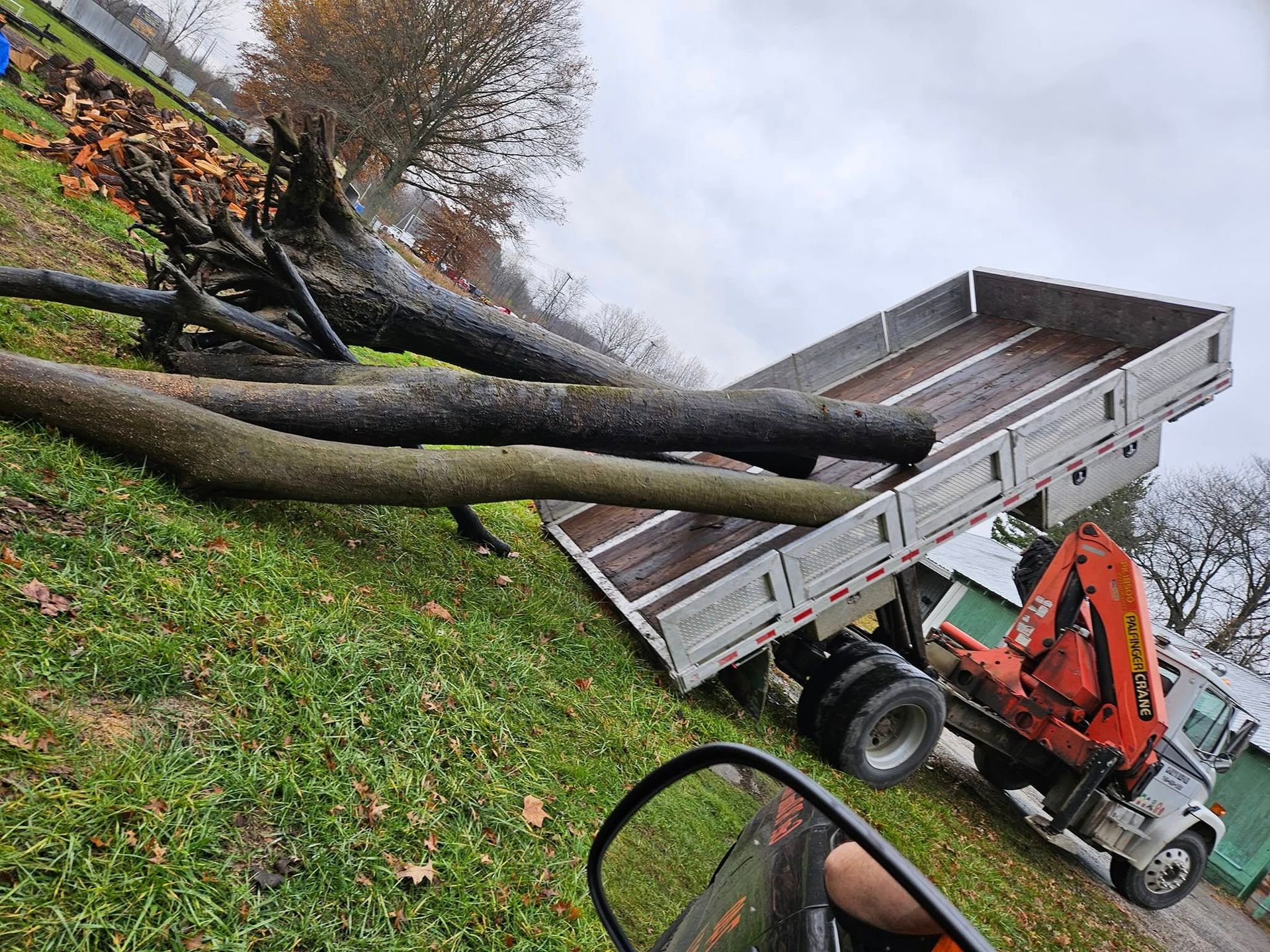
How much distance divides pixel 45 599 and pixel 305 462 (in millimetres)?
1385

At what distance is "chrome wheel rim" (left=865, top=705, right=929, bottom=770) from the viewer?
5.55 meters

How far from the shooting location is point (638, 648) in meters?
5.21

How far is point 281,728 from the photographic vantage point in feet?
8.35

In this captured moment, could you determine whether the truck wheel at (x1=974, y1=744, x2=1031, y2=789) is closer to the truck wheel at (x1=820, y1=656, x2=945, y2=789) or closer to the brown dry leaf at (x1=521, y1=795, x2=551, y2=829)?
the truck wheel at (x1=820, y1=656, x2=945, y2=789)

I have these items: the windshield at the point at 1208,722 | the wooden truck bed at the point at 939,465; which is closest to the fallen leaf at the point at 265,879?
the wooden truck bed at the point at 939,465

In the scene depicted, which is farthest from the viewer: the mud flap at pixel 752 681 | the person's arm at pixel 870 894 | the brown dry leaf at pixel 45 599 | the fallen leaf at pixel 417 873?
the mud flap at pixel 752 681

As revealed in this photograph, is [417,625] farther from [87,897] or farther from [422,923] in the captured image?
[87,897]

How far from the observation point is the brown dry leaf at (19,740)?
6.40ft

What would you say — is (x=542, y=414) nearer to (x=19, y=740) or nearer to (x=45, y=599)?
(x=45, y=599)

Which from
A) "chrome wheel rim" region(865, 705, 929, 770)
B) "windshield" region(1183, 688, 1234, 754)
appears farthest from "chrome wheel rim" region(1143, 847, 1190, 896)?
"chrome wheel rim" region(865, 705, 929, 770)

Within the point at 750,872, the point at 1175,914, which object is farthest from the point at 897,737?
the point at 1175,914

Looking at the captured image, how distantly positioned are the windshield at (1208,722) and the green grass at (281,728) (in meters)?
4.54

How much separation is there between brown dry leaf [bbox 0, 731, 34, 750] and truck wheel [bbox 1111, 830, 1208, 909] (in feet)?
30.0

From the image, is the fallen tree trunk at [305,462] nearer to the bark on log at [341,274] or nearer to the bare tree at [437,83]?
the bark on log at [341,274]
